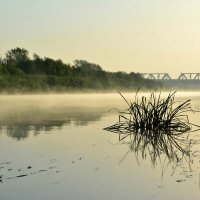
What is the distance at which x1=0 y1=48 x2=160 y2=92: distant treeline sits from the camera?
6944 centimetres

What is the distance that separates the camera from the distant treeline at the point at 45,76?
69438mm

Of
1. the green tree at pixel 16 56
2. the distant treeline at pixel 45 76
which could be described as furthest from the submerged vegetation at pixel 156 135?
the green tree at pixel 16 56

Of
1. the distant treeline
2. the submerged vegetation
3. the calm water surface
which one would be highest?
the distant treeline

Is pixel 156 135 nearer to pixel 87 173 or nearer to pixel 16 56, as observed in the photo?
pixel 87 173

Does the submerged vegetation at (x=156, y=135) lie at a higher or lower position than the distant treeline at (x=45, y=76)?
lower

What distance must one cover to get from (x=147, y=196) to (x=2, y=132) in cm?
848

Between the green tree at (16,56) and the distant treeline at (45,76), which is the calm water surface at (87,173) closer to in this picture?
the distant treeline at (45,76)

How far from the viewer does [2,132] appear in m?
14.6

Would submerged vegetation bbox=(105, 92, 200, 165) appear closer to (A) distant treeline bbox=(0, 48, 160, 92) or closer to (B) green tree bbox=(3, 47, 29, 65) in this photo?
(A) distant treeline bbox=(0, 48, 160, 92)

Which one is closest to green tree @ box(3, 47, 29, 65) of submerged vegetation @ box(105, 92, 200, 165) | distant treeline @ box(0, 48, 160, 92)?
distant treeline @ box(0, 48, 160, 92)

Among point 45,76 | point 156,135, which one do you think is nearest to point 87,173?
point 156,135

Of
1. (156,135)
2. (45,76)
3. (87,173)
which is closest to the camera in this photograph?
(87,173)

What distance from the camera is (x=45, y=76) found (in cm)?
7569

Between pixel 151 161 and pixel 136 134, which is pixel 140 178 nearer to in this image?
pixel 151 161
